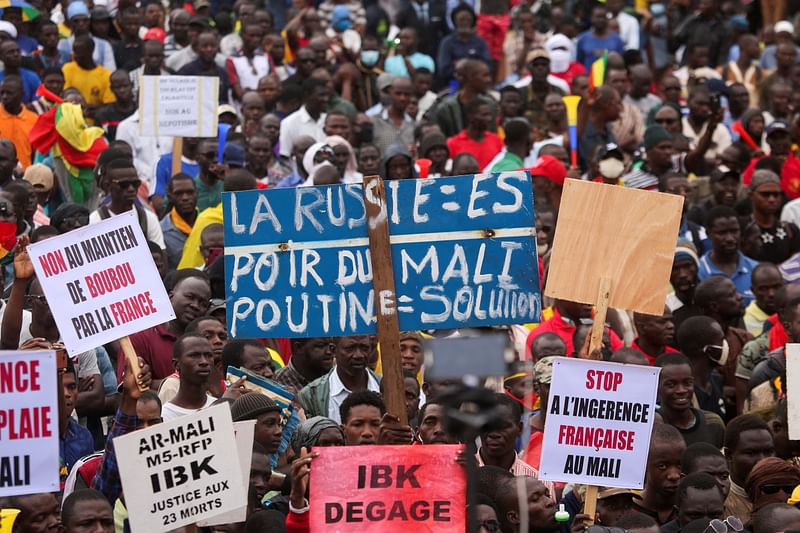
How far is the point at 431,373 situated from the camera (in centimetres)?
515

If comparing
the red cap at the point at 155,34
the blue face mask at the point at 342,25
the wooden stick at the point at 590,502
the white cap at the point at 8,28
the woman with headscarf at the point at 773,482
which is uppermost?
the white cap at the point at 8,28

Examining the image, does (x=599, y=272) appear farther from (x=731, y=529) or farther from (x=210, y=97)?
(x=210, y=97)

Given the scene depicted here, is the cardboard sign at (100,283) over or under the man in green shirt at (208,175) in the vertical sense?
over

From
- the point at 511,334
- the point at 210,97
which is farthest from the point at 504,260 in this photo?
the point at 210,97

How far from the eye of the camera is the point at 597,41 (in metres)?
20.9

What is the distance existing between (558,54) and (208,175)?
6593 mm

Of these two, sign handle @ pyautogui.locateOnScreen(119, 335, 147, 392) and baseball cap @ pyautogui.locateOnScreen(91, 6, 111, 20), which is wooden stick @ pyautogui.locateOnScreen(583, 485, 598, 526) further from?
baseball cap @ pyautogui.locateOnScreen(91, 6, 111, 20)

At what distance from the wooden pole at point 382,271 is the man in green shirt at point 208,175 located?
21.3 feet

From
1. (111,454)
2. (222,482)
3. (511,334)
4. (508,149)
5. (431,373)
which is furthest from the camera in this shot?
(508,149)

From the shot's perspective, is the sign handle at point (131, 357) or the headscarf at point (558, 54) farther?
the headscarf at point (558, 54)

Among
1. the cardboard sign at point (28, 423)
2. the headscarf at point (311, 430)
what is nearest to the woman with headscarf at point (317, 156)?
the headscarf at point (311, 430)

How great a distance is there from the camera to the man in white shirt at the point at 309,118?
16.0m

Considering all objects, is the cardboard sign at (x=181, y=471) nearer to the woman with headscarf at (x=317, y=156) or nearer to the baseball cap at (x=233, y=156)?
the woman with headscarf at (x=317, y=156)

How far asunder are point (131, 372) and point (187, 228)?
5132mm
